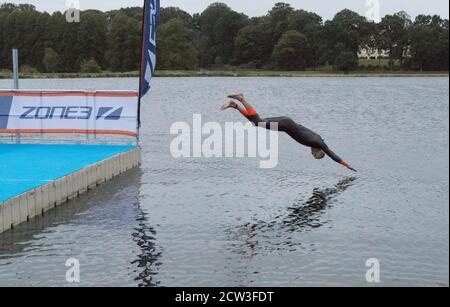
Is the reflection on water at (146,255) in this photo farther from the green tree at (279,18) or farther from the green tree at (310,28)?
the green tree at (279,18)

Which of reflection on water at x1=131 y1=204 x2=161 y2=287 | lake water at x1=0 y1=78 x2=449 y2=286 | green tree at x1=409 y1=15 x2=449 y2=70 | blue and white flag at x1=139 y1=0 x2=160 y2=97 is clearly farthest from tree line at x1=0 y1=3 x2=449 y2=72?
reflection on water at x1=131 y1=204 x2=161 y2=287

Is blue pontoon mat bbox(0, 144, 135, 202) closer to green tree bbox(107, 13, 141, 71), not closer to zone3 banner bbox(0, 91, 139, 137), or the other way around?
zone3 banner bbox(0, 91, 139, 137)

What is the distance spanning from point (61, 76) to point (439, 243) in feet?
457

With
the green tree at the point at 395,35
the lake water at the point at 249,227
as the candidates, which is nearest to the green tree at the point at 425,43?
the green tree at the point at 395,35

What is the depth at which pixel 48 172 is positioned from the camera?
23188 mm

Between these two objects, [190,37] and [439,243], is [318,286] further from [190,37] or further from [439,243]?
[190,37]

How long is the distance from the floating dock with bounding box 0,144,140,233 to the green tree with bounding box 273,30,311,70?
126 metres

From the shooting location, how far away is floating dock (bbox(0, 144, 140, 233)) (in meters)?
19.2

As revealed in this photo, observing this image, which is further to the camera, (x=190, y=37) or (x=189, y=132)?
(x=190, y=37)

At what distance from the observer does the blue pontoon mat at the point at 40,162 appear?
827 inches

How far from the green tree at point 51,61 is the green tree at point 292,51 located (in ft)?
167

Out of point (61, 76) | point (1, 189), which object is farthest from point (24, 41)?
point (1, 189)

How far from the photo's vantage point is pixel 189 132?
49.6 metres

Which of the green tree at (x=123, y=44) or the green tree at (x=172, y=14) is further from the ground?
the green tree at (x=172, y=14)
